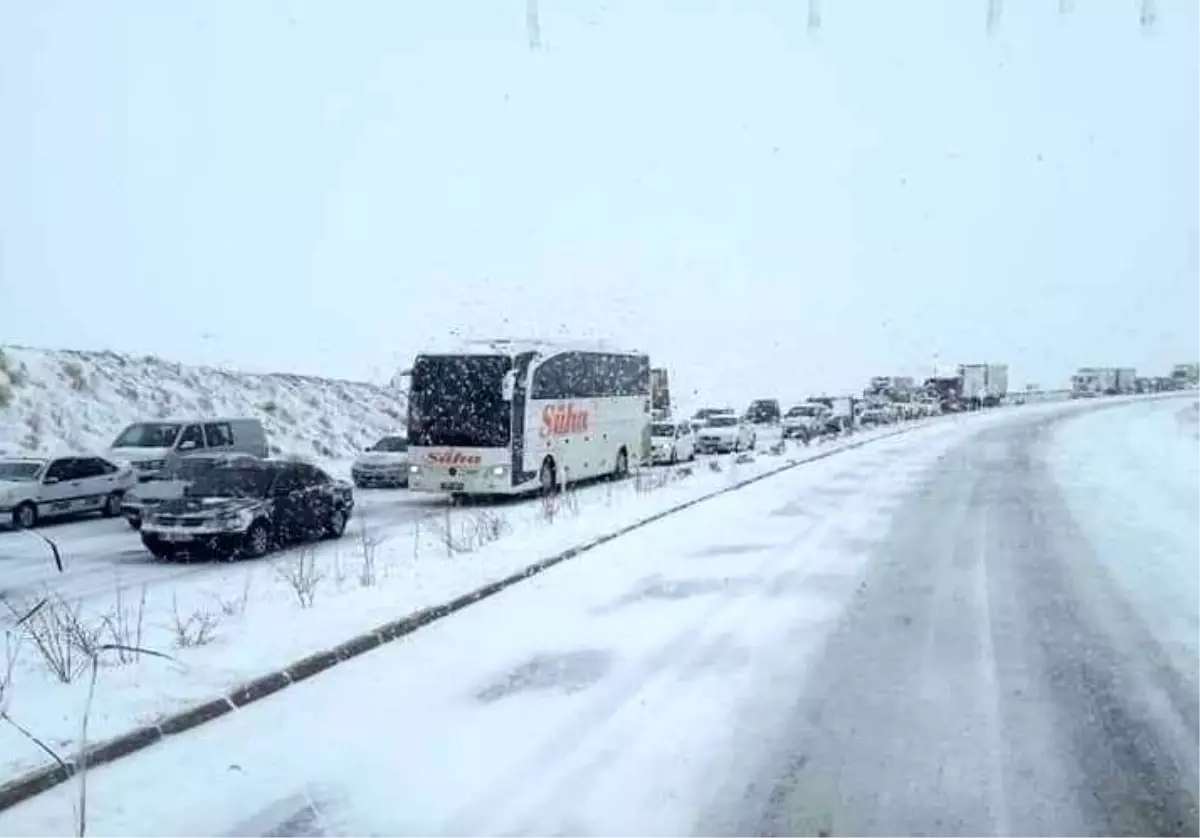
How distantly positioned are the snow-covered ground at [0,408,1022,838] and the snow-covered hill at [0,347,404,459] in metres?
22.8

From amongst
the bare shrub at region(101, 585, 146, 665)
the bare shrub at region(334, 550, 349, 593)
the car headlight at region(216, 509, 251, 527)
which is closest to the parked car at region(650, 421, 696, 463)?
the car headlight at region(216, 509, 251, 527)

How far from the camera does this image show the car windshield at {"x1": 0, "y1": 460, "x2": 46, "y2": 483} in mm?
21984

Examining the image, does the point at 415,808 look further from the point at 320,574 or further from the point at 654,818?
the point at 320,574

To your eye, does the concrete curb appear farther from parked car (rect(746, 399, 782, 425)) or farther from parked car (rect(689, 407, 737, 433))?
parked car (rect(746, 399, 782, 425))

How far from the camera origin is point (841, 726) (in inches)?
281

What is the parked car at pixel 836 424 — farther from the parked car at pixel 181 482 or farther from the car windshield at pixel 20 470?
the parked car at pixel 181 482

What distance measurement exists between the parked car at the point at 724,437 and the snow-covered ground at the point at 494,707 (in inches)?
1187

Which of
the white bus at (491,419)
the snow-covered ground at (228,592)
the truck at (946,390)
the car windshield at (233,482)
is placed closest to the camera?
the snow-covered ground at (228,592)

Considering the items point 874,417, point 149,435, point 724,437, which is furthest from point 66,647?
point 874,417

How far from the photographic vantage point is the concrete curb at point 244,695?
6.14 m

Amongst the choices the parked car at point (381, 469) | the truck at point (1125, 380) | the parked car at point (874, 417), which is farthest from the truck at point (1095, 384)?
the parked car at point (381, 469)

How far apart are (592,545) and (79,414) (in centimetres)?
2358

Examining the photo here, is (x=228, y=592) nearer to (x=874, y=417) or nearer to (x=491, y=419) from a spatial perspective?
(x=491, y=419)

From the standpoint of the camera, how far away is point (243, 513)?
53.9ft
